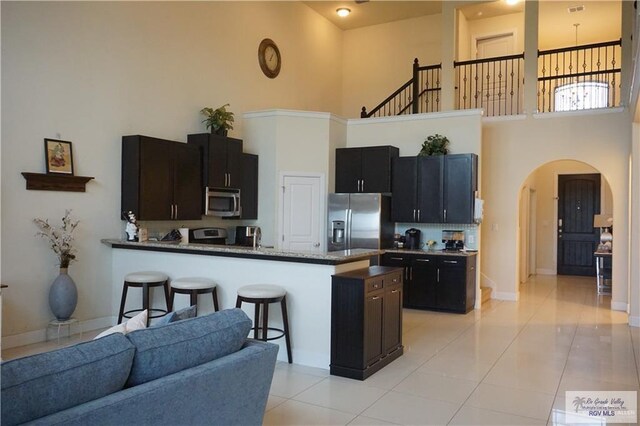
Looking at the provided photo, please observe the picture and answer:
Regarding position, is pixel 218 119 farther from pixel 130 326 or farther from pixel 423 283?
pixel 130 326

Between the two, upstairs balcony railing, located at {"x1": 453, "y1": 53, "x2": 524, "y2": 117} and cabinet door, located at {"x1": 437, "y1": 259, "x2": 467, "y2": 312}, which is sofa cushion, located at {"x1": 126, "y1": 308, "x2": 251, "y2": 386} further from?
upstairs balcony railing, located at {"x1": 453, "y1": 53, "x2": 524, "y2": 117}

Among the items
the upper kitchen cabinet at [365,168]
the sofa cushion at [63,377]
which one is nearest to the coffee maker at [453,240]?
the upper kitchen cabinet at [365,168]

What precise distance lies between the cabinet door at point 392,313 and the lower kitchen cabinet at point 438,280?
8.09 ft

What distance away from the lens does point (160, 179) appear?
19.2 ft

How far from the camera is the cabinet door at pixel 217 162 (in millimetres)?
6535

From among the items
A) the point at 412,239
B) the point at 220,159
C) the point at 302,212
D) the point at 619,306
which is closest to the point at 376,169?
the point at 412,239

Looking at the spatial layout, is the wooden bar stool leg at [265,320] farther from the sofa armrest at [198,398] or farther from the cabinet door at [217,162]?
the cabinet door at [217,162]

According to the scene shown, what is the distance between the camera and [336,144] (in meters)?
7.83

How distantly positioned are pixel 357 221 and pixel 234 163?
208cm

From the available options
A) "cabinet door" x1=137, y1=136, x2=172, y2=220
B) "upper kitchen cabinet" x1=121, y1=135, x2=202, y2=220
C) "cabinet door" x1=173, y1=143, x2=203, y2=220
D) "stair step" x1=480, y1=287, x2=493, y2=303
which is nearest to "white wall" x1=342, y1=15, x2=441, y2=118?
"stair step" x1=480, y1=287, x2=493, y2=303

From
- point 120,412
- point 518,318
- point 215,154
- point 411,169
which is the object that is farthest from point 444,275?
point 120,412

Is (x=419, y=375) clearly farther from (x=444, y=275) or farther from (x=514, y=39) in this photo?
(x=514, y=39)

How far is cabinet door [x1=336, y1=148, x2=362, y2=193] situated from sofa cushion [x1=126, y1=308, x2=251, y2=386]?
17.5ft

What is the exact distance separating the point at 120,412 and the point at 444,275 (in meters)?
5.73
